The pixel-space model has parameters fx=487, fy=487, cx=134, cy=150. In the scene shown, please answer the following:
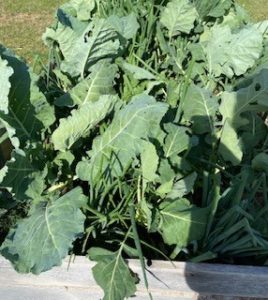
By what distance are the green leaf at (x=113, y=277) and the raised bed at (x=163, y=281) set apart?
0.13 feet


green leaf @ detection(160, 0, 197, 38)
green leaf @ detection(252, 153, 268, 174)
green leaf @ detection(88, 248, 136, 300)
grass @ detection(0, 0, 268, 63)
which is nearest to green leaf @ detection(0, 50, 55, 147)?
green leaf @ detection(88, 248, 136, 300)

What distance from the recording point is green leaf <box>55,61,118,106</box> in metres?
1.74

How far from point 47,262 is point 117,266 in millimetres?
211

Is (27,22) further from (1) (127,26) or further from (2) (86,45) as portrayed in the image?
(2) (86,45)

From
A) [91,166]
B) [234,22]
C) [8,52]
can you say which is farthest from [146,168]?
[234,22]

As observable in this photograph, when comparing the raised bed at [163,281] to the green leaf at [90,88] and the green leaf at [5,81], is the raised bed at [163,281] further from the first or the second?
the green leaf at [90,88]

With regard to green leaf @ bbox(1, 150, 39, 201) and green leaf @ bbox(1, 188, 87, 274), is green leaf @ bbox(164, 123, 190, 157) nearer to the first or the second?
green leaf @ bbox(1, 188, 87, 274)

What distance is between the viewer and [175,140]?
150 centimetres

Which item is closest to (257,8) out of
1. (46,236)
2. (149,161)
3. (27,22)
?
(27,22)

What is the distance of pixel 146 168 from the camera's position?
4.78 ft

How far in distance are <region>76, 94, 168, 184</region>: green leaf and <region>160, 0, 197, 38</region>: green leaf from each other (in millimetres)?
887

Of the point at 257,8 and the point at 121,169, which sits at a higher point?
the point at 121,169

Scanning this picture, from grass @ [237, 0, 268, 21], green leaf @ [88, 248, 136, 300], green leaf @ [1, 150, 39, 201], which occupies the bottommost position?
grass @ [237, 0, 268, 21]

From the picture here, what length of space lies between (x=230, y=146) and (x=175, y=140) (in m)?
0.28
